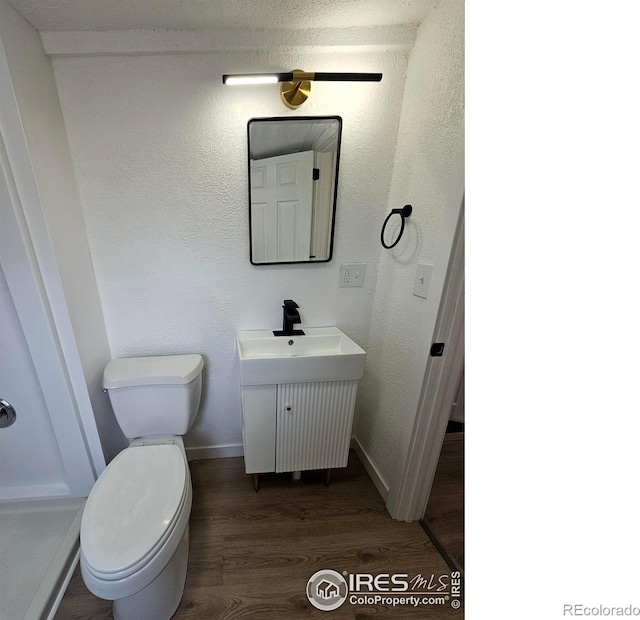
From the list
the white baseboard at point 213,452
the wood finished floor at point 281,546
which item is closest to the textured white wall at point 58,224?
the white baseboard at point 213,452

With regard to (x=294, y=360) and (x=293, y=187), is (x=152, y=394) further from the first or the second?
(x=293, y=187)

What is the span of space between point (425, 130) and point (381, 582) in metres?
1.88

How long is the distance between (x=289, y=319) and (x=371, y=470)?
103 cm

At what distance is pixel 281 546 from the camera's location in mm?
1260

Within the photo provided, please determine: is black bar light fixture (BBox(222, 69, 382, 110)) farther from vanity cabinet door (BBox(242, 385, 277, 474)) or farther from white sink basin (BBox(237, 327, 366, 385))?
vanity cabinet door (BBox(242, 385, 277, 474))

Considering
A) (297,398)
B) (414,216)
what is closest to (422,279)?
(414,216)

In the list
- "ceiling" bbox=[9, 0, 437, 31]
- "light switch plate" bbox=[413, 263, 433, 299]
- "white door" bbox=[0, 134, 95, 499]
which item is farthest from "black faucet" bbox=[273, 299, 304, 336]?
"ceiling" bbox=[9, 0, 437, 31]

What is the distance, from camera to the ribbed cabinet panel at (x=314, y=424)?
134 cm

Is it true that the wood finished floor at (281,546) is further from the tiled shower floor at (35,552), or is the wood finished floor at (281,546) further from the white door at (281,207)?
the white door at (281,207)

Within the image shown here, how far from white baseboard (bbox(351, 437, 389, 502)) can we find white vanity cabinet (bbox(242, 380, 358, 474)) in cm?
24

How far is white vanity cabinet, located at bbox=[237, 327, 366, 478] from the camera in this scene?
1.29 meters
